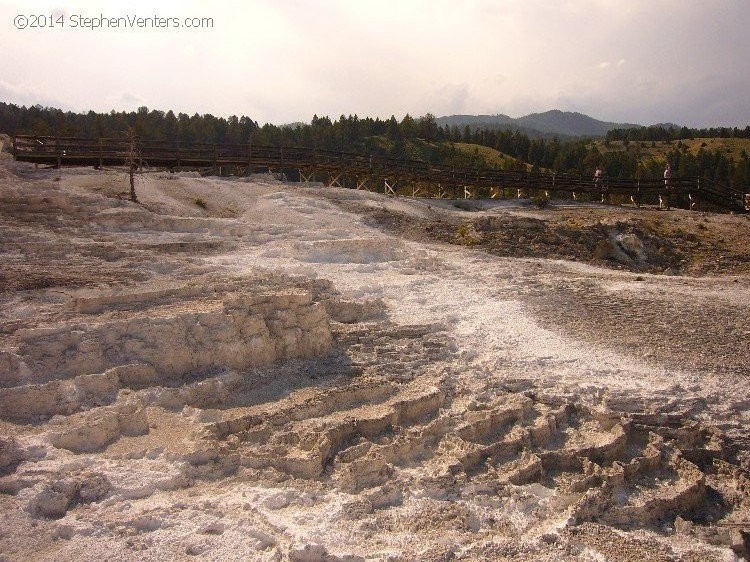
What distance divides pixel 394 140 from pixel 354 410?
162 ft

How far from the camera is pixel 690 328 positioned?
12.5 metres

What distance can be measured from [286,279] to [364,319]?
2.05m

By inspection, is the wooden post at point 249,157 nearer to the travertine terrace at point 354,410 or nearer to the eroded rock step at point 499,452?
the travertine terrace at point 354,410

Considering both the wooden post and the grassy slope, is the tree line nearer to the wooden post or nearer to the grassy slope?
the grassy slope

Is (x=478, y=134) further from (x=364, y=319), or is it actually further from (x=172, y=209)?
(x=364, y=319)

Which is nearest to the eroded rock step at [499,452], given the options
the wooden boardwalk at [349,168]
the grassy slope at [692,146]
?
the wooden boardwalk at [349,168]

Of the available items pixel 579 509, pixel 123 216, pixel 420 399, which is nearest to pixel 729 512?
pixel 579 509

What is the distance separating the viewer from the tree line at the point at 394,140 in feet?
148

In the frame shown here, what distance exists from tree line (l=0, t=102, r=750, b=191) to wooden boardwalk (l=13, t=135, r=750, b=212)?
844 centimetres

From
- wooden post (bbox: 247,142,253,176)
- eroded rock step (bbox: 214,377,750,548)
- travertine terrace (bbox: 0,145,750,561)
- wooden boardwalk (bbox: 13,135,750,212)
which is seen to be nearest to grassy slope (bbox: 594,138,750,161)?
wooden boardwalk (bbox: 13,135,750,212)

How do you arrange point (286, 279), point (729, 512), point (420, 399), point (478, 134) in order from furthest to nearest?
point (478, 134)
point (286, 279)
point (420, 399)
point (729, 512)

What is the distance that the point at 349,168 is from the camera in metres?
28.7

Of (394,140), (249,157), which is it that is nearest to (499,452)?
(249,157)

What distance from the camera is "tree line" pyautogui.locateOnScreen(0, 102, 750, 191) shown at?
148ft
